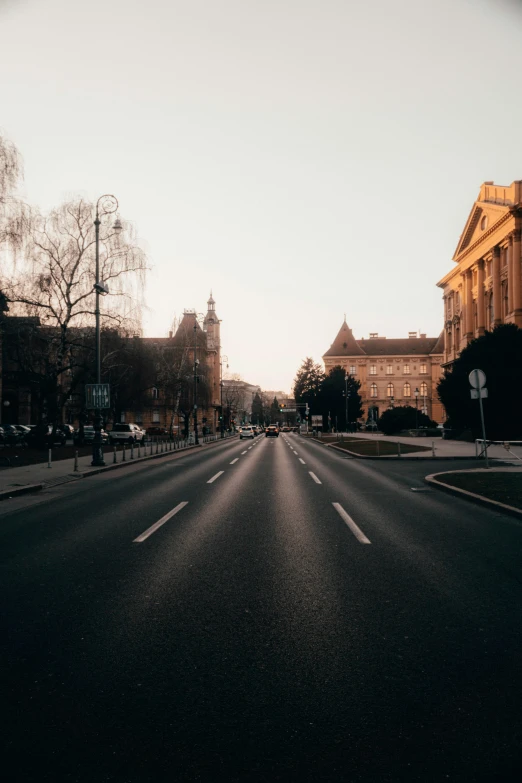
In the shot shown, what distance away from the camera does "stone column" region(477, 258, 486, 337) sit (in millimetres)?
63969

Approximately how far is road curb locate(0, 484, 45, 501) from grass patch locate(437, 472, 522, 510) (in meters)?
10.5

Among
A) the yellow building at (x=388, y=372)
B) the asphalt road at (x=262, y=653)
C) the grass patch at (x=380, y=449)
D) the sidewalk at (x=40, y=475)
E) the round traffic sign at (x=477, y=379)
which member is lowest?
the grass patch at (x=380, y=449)

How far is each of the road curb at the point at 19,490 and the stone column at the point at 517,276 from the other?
1893 inches

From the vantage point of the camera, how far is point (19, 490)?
14.4 m

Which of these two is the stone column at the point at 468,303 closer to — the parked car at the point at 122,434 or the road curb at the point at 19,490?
the parked car at the point at 122,434

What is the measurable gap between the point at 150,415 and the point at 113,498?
7501 centimetres

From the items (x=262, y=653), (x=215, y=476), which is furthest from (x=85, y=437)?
(x=262, y=653)

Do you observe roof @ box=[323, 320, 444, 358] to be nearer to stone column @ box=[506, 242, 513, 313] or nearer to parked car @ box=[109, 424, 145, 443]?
→ stone column @ box=[506, 242, 513, 313]

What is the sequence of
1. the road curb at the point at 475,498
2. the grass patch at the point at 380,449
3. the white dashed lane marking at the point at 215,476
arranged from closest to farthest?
the road curb at the point at 475,498
the white dashed lane marking at the point at 215,476
the grass patch at the point at 380,449

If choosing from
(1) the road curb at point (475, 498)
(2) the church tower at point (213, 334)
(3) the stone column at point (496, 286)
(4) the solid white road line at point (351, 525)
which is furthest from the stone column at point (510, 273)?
(2) the church tower at point (213, 334)

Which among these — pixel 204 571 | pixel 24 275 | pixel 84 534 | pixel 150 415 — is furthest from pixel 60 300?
pixel 150 415

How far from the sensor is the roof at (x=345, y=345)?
13088 centimetres

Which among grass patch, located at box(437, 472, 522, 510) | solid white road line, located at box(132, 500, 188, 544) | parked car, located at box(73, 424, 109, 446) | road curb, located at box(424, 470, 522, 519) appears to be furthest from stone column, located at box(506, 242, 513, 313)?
solid white road line, located at box(132, 500, 188, 544)

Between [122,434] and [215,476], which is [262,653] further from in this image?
[122,434]
